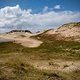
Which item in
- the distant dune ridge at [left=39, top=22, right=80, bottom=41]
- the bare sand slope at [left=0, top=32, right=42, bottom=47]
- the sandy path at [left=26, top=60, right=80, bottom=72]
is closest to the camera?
the sandy path at [left=26, top=60, right=80, bottom=72]

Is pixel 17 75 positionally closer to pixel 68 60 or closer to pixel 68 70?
pixel 68 70

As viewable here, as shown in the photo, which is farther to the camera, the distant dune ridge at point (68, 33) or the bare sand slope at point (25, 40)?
the distant dune ridge at point (68, 33)

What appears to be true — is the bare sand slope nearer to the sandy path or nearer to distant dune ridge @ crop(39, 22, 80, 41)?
distant dune ridge @ crop(39, 22, 80, 41)

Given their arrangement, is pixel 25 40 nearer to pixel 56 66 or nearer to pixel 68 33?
pixel 68 33

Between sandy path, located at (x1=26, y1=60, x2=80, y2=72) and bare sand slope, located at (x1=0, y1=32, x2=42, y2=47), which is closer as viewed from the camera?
sandy path, located at (x1=26, y1=60, x2=80, y2=72)

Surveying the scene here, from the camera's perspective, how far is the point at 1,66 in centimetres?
2633

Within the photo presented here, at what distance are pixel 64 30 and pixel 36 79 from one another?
2845 inches

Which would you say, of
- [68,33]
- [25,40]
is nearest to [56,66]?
[25,40]

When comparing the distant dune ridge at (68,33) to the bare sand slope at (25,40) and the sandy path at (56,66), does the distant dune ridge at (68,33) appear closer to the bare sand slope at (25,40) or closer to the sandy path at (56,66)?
the bare sand slope at (25,40)

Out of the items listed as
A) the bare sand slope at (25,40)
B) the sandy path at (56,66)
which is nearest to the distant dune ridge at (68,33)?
the bare sand slope at (25,40)

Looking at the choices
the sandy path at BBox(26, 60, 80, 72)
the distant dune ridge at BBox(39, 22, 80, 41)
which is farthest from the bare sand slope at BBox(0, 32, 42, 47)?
the sandy path at BBox(26, 60, 80, 72)

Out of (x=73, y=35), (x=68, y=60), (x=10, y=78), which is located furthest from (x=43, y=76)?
(x=73, y=35)

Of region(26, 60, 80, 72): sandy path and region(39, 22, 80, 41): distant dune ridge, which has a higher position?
region(39, 22, 80, 41): distant dune ridge

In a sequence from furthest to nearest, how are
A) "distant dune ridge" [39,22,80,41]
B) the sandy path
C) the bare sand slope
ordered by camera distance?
1. "distant dune ridge" [39,22,80,41]
2. the bare sand slope
3. the sandy path
